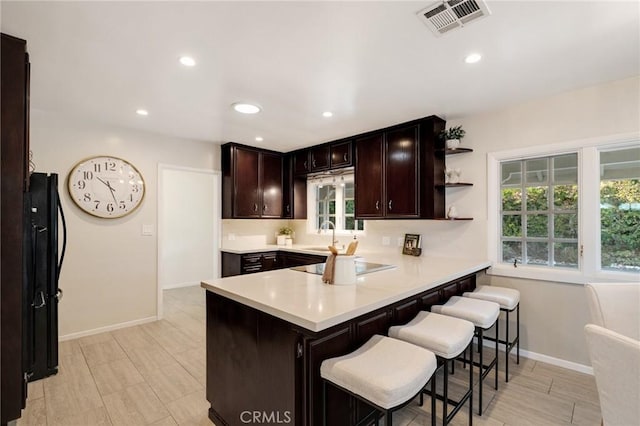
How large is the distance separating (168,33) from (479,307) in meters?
2.76

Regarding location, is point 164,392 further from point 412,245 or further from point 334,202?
point 334,202

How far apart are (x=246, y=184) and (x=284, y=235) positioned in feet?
3.84

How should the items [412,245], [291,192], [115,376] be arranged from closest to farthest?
[115,376], [412,245], [291,192]

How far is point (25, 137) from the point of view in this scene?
1.72 m

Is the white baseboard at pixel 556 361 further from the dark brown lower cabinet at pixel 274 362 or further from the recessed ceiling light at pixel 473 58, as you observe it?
the recessed ceiling light at pixel 473 58

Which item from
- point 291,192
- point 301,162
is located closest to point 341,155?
point 301,162

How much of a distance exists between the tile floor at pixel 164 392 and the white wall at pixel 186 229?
8.84ft

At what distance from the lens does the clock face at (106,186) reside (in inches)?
132

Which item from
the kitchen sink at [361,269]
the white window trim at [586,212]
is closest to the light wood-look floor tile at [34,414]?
the kitchen sink at [361,269]

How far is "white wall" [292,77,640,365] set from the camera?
2488 millimetres

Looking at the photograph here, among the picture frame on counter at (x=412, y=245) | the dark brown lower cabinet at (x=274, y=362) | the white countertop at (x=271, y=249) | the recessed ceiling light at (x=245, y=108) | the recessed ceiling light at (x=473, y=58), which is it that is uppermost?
the recessed ceiling light at (x=473, y=58)

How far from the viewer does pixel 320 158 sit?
4422mm

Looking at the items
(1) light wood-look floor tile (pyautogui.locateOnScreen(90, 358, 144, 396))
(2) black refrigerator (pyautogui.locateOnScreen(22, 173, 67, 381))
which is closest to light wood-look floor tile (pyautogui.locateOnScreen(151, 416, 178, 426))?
(1) light wood-look floor tile (pyautogui.locateOnScreen(90, 358, 144, 396))

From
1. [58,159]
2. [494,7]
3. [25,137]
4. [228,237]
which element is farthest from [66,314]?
[494,7]
